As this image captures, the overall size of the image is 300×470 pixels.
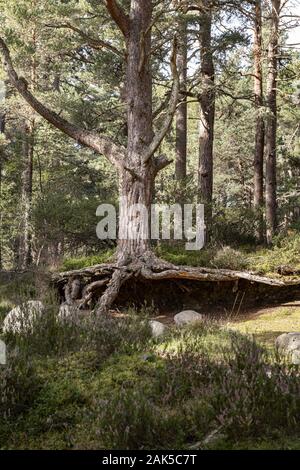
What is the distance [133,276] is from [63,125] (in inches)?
157

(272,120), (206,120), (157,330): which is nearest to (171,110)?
(206,120)

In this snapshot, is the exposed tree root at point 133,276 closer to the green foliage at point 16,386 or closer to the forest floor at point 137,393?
Answer: the forest floor at point 137,393

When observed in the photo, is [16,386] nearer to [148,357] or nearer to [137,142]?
[148,357]

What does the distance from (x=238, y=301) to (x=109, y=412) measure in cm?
737

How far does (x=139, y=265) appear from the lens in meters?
9.80

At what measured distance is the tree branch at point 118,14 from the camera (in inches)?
386

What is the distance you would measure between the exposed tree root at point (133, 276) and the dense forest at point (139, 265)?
0.11ft

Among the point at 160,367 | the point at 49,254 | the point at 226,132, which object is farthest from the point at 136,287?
the point at 226,132

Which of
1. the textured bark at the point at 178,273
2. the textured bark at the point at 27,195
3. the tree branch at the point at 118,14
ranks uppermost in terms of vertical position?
the tree branch at the point at 118,14

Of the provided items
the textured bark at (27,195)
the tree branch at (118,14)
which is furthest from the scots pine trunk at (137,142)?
the textured bark at (27,195)

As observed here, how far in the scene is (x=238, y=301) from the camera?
34.9 ft

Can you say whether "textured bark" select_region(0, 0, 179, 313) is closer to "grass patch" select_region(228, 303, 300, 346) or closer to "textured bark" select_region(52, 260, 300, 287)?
"textured bark" select_region(52, 260, 300, 287)

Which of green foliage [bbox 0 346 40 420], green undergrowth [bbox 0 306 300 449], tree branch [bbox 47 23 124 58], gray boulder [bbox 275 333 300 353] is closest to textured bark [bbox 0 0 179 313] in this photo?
tree branch [bbox 47 23 124 58]

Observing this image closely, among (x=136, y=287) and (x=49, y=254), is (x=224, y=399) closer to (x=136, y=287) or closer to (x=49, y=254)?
(x=136, y=287)
